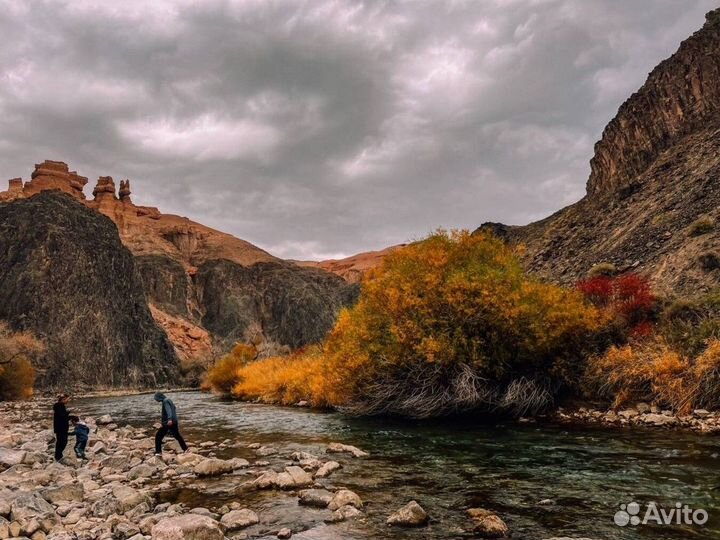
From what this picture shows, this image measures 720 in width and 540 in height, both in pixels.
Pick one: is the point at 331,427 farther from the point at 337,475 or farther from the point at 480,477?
the point at 480,477

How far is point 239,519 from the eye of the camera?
26.5 feet

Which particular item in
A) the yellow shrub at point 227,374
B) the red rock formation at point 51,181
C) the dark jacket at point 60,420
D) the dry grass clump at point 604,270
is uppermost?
the red rock formation at point 51,181

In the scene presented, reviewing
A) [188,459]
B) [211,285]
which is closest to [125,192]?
[211,285]

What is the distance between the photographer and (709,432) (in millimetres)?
14359

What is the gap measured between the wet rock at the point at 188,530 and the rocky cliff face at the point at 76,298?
224ft

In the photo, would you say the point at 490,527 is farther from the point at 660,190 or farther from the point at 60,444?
the point at 660,190

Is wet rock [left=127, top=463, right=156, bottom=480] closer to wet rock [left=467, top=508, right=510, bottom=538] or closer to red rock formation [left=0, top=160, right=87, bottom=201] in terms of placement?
wet rock [left=467, top=508, right=510, bottom=538]

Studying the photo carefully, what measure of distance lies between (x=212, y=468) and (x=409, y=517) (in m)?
5.97

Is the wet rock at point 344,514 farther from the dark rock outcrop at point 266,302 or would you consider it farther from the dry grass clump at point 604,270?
the dark rock outcrop at point 266,302

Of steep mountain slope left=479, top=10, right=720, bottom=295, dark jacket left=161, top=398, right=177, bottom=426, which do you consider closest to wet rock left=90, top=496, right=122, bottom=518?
dark jacket left=161, top=398, right=177, bottom=426

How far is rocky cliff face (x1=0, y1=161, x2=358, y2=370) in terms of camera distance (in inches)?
4579

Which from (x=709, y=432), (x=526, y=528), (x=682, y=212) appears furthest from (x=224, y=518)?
(x=682, y=212)

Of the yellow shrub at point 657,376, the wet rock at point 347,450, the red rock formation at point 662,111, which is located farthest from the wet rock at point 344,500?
the red rock formation at point 662,111

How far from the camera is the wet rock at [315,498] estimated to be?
29.5ft
